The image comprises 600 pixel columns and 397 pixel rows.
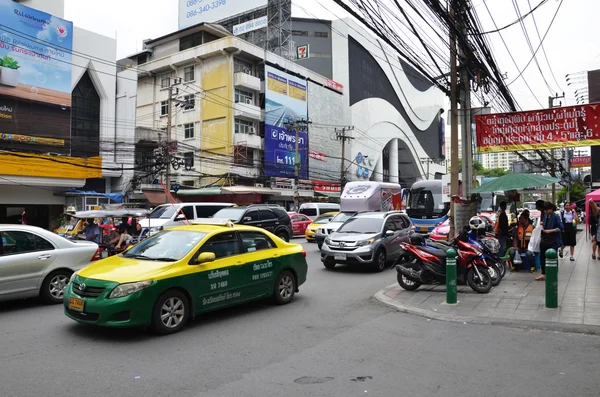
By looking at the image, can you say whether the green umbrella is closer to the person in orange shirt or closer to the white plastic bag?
the person in orange shirt

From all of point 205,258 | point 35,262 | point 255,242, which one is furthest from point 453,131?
point 35,262

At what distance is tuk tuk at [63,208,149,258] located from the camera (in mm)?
14172

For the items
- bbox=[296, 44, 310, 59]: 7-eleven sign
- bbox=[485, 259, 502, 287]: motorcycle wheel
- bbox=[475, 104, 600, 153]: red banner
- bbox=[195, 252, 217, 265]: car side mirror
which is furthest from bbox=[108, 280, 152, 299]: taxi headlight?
bbox=[296, 44, 310, 59]: 7-eleven sign

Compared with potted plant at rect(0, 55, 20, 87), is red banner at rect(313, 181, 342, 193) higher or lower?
lower

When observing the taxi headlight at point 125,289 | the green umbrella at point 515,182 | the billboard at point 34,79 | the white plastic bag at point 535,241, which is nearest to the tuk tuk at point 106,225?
the taxi headlight at point 125,289

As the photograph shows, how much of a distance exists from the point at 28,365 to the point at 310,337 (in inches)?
130

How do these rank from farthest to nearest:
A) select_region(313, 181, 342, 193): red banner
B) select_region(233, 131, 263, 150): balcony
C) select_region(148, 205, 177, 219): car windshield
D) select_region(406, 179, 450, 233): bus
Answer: select_region(313, 181, 342, 193): red banner, select_region(233, 131, 263, 150): balcony, select_region(406, 179, 450, 233): bus, select_region(148, 205, 177, 219): car windshield

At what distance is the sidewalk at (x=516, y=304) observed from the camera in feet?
22.4

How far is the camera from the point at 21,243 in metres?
7.91

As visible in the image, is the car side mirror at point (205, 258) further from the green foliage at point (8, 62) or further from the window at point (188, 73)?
the window at point (188, 73)

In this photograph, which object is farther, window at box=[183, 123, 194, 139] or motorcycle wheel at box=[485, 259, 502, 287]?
window at box=[183, 123, 194, 139]

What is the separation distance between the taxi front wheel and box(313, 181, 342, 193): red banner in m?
38.0

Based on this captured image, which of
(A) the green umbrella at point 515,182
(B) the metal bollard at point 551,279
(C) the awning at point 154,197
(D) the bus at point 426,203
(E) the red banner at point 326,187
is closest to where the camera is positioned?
(B) the metal bollard at point 551,279

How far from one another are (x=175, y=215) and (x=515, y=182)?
40.1 ft
